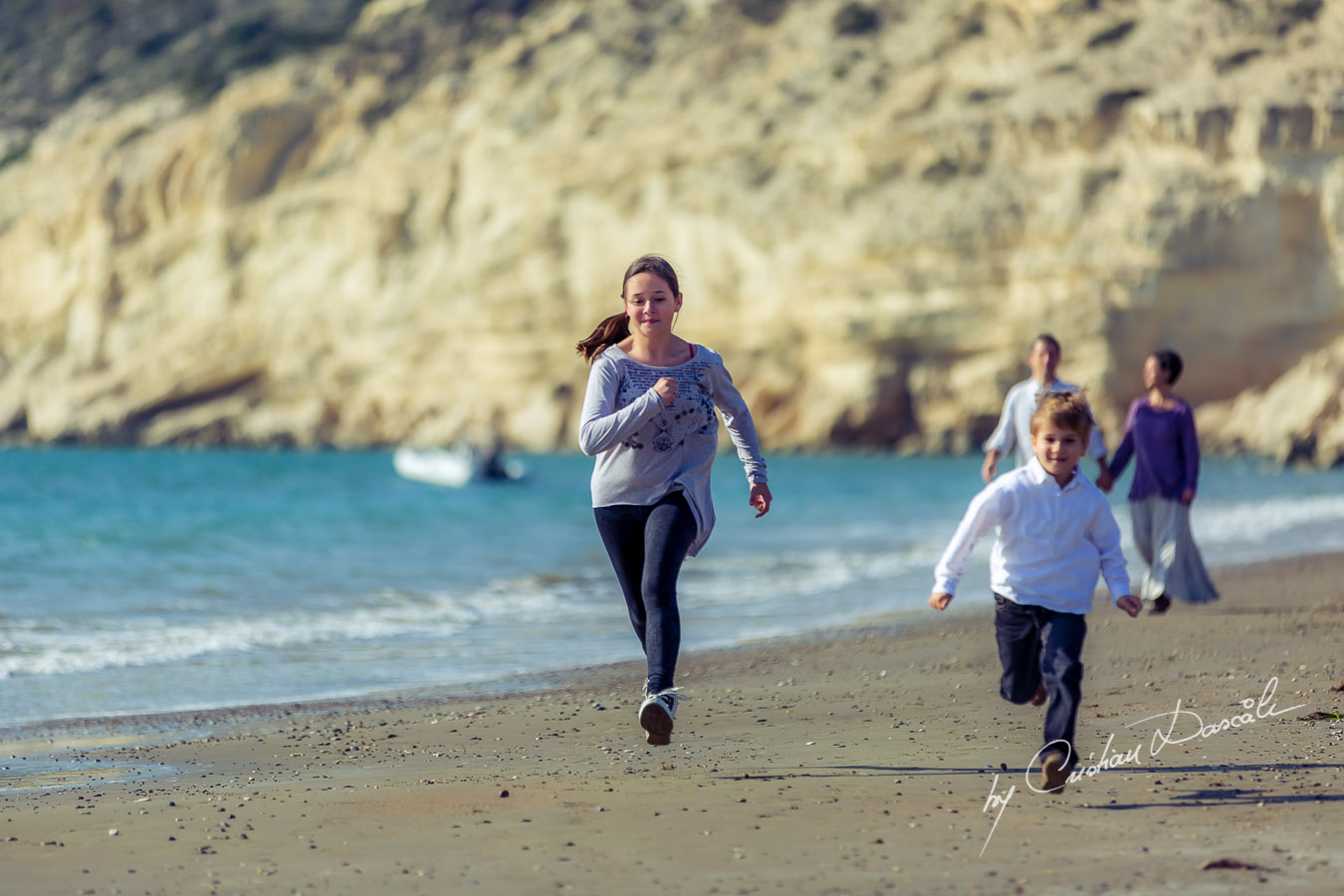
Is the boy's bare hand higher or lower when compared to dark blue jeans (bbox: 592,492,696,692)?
higher

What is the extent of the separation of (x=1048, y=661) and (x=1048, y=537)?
0.37m

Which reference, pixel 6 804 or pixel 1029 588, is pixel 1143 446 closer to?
pixel 1029 588

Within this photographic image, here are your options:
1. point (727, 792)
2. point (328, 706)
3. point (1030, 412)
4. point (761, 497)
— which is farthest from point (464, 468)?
point (727, 792)

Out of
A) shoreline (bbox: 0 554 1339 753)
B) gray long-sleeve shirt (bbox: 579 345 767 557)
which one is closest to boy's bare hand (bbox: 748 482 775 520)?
gray long-sleeve shirt (bbox: 579 345 767 557)

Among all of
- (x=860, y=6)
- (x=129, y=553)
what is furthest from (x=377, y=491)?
(x=860, y=6)

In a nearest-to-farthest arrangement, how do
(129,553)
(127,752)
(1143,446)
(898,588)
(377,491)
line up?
(127,752) < (1143,446) < (898,588) < (129,553) < (377,491)

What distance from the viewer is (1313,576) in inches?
439

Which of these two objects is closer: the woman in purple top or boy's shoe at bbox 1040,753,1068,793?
boy's shoe at bbox 1040,753,1068,793

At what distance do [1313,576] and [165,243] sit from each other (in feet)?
161

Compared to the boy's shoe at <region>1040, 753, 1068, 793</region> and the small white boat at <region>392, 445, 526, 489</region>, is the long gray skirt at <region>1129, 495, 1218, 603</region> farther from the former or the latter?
the small white boat at <region>392, 445, 526, 489</region>

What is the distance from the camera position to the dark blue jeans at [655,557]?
489 centimetres

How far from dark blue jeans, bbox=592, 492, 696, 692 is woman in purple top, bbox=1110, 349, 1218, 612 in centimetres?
449

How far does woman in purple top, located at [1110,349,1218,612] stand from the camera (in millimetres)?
8852

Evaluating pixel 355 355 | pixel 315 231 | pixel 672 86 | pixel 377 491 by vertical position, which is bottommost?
pixel 377 491
